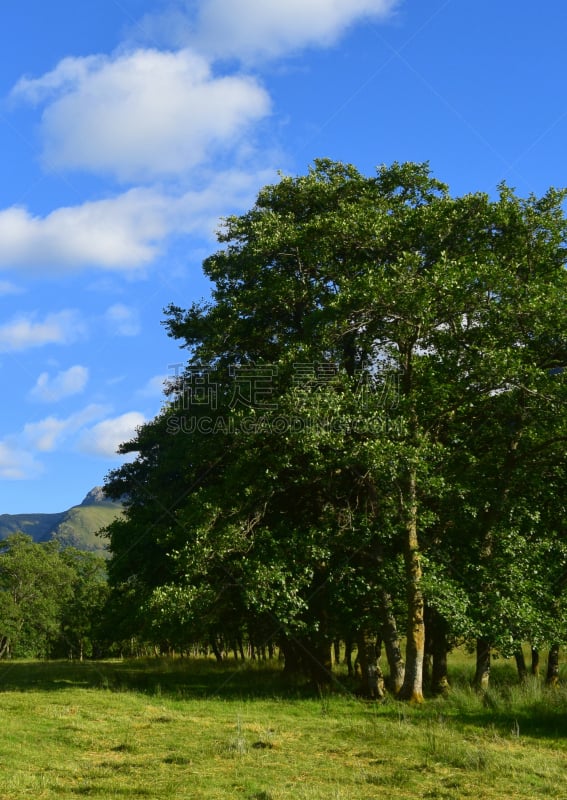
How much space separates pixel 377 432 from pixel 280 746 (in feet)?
34.4

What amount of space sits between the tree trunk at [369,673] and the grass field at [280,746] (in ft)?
2.81

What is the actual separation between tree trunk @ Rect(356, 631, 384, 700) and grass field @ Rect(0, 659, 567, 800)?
86 cm

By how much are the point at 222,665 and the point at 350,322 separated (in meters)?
25.5

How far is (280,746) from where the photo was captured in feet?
48.7

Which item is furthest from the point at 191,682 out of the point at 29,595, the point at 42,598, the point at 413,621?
the point at 29,595

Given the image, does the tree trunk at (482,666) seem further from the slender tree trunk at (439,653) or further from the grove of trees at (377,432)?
the slender tree trunk at (439,653)

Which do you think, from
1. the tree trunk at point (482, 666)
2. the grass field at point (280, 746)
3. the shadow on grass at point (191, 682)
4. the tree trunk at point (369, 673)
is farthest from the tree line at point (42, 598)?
the grass field at point (280, 746)

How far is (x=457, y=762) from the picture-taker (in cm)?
1333

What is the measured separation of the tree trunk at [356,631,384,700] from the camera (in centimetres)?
2492

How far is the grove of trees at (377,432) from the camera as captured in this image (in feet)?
74.8

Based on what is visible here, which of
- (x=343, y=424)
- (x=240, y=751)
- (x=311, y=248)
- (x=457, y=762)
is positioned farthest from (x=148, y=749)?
(x=311, y=248)

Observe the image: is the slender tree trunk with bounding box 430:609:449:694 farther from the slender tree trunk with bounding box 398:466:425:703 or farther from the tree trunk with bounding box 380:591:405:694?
the slender tree trunk with bounding box 398:466:425:703

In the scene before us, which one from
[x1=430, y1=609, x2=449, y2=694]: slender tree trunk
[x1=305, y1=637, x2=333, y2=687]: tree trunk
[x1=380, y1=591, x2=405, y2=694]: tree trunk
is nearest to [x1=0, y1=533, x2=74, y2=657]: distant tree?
[x1=305, y1=637, x2=333, y2=687]: tree trunk

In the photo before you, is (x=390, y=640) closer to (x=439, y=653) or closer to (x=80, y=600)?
(x=439, y=653)
